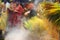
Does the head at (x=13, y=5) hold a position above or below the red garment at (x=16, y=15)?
above

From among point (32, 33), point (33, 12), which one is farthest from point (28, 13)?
point (32, 33)

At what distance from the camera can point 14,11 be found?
3.62ft

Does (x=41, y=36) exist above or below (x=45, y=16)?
below

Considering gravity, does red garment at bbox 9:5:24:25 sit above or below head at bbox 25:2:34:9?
below

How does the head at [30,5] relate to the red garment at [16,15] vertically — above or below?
above

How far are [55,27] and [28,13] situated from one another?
212 millimetres

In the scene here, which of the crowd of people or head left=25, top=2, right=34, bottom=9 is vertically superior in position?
head left=25, top=2, right=34, bottom=9

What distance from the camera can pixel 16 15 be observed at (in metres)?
1.10

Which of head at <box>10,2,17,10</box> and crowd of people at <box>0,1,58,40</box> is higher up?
head at <box>10,2,17,10</box>

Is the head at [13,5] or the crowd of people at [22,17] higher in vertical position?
the head at [13,5]

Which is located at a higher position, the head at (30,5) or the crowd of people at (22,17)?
the head at (30,5)

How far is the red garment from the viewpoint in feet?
3.59

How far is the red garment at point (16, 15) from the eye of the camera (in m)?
1.10

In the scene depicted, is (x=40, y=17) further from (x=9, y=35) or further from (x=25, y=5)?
(x=9, y=35)
